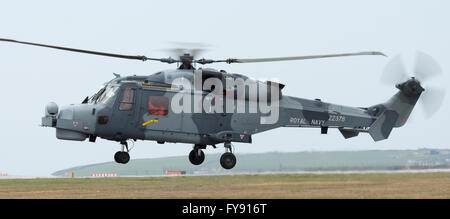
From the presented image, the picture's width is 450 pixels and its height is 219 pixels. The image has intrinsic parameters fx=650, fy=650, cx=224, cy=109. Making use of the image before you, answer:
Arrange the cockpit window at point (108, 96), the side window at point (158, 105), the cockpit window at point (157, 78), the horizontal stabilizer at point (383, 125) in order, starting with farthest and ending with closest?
the horizontal stabilizer at point (383, 125), the cockpit window at point (157, 78), the side window at point (158, 105), the cockpit window at point (108, 96)

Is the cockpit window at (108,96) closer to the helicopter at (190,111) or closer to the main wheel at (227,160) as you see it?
the helicopter at (190,111)

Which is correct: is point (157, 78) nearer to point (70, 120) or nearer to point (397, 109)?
point (70, 120)

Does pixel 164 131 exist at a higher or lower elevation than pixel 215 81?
lower

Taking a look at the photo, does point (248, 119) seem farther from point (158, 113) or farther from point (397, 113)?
point (397, 113)

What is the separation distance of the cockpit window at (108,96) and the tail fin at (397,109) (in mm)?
11238

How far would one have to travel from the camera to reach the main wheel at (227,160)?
2528 centimetres

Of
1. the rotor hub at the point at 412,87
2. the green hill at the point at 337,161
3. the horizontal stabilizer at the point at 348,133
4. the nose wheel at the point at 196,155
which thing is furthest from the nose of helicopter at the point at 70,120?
the rotor hub at the point at 412,87

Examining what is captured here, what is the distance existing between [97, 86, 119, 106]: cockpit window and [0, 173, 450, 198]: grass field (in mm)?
3339

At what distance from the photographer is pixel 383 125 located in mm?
28328
